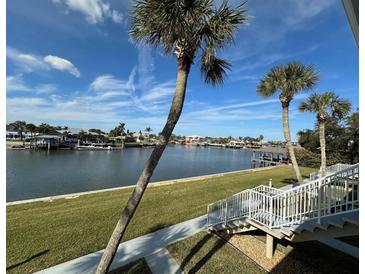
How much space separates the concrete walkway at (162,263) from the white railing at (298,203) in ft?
7.49

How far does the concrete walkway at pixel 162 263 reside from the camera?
5.07 m

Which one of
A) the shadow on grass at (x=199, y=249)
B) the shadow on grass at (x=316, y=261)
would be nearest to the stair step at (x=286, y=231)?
the shadow on grass at (x=316, y=261)

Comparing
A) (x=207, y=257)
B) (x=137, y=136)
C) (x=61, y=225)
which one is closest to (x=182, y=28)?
(x=207, y=257)

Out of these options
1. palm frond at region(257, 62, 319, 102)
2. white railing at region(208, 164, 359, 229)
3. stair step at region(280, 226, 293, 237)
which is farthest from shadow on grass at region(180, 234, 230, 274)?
palm frond at region(257, 62, 319, 102)

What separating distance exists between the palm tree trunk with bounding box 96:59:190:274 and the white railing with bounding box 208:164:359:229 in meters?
3.53

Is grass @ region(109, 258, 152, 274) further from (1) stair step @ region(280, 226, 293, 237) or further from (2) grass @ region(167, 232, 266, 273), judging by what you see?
(1) stair step @ region(280, 226, 293, 237)

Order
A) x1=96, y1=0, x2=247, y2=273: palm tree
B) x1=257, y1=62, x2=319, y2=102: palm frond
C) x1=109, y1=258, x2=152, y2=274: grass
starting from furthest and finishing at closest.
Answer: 1. x1=257, y1=62, x2=319, y2=102: palm frond
2. x1=109, y1=258, x2=152, y2=274: grass
3. x1=96, y1=0, x2=247, y2=273: palm tree

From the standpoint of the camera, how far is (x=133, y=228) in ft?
24.3

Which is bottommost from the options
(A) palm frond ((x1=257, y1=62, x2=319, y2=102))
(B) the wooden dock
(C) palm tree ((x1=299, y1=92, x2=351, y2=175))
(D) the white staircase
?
(B) the wooden dock

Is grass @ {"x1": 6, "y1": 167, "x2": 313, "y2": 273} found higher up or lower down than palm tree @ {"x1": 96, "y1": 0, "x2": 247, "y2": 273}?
lower down

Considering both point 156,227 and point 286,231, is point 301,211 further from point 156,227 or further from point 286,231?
point 156,227

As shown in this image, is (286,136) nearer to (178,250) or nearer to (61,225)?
(178,250)

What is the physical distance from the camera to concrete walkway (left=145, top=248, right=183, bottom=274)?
16.6 ft

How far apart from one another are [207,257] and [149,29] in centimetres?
581
